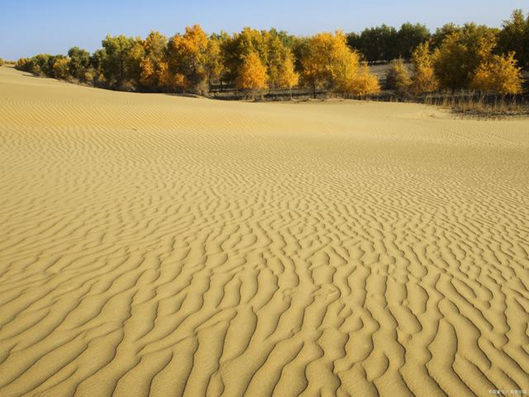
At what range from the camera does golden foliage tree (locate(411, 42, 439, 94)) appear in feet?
140

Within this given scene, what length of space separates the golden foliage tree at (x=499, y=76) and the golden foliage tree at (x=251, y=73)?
21.2m

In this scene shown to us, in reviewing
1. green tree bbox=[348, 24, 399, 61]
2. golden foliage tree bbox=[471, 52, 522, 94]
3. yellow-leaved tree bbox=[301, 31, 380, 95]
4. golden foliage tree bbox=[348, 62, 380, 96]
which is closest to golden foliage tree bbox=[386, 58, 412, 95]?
yellow-leaved tree bbox=[301, 31, 380, 95]

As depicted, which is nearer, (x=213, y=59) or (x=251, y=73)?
(x=251, y=73)

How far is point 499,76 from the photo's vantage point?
33.8 meters

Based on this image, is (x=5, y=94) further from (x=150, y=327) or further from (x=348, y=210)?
(x=150, y=327)

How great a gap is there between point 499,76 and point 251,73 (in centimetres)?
2384

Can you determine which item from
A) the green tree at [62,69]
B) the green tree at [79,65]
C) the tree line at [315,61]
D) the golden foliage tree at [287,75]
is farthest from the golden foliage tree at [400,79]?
the green tree at [62,69]

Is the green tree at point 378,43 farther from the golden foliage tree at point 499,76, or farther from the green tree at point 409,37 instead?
the golden foliage tree at point 499,76

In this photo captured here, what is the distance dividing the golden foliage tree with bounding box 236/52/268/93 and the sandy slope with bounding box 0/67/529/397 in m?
36.6

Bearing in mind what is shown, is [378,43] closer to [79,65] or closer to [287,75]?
[287,75]

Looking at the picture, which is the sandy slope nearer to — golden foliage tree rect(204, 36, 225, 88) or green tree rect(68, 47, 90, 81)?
golden foliage tree rect(204, 36, 225, 88)

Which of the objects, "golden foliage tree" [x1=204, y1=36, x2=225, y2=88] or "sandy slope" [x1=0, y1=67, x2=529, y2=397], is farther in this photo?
"golden foliage tree" [x1=204, y1=36, x2=225, y2=88]

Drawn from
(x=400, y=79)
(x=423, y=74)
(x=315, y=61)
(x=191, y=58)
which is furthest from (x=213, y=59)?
(x=423, y=74)

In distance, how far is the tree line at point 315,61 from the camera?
125ft
